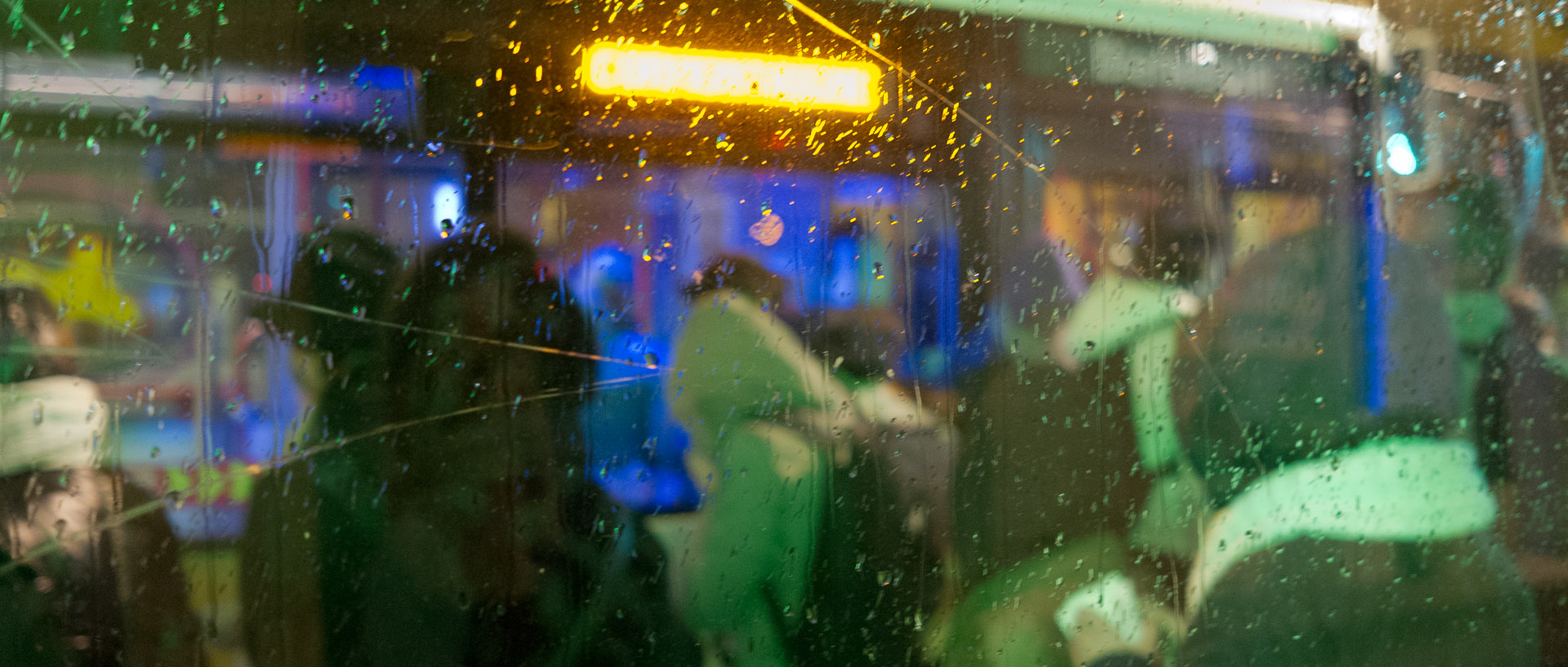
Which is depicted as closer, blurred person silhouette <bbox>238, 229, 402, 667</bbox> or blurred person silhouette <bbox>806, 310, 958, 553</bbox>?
blurred person silhouette <bbox>238, 229, 402, 667</bbox>

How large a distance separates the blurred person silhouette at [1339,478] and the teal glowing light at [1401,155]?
0.50ft

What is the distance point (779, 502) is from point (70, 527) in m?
1.05

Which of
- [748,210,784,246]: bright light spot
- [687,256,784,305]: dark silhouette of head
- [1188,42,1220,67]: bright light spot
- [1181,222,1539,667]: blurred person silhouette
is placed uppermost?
[1188,42,1220,67]: bright light spot

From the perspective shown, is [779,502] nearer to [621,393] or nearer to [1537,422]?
[621,393]

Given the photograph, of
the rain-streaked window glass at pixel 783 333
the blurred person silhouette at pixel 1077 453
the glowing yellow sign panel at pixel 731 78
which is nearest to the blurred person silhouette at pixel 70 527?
the rain-streaked window glass at pixel 783 333

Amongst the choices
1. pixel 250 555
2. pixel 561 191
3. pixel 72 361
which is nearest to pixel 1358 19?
pixel 561 191

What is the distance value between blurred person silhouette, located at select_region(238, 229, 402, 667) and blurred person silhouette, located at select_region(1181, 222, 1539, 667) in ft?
4.58

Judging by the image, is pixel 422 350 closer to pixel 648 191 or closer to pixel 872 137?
pixel 648 191

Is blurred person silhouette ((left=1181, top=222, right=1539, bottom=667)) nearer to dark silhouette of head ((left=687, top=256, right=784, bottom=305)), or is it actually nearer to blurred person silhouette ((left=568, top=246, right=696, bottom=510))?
dark silhouette of head ((left=687, top=256, right=784, bottom=305))

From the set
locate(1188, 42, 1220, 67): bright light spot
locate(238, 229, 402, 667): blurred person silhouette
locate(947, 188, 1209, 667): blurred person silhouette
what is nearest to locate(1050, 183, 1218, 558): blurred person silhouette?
locate(947, 188, 1209, 667): blurred person silhouette

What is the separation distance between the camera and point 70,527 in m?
1.14

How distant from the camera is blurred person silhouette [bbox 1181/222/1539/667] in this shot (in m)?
1.44

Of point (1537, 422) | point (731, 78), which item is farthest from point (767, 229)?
point (1537, 422)

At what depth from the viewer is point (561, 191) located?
1234 mm
